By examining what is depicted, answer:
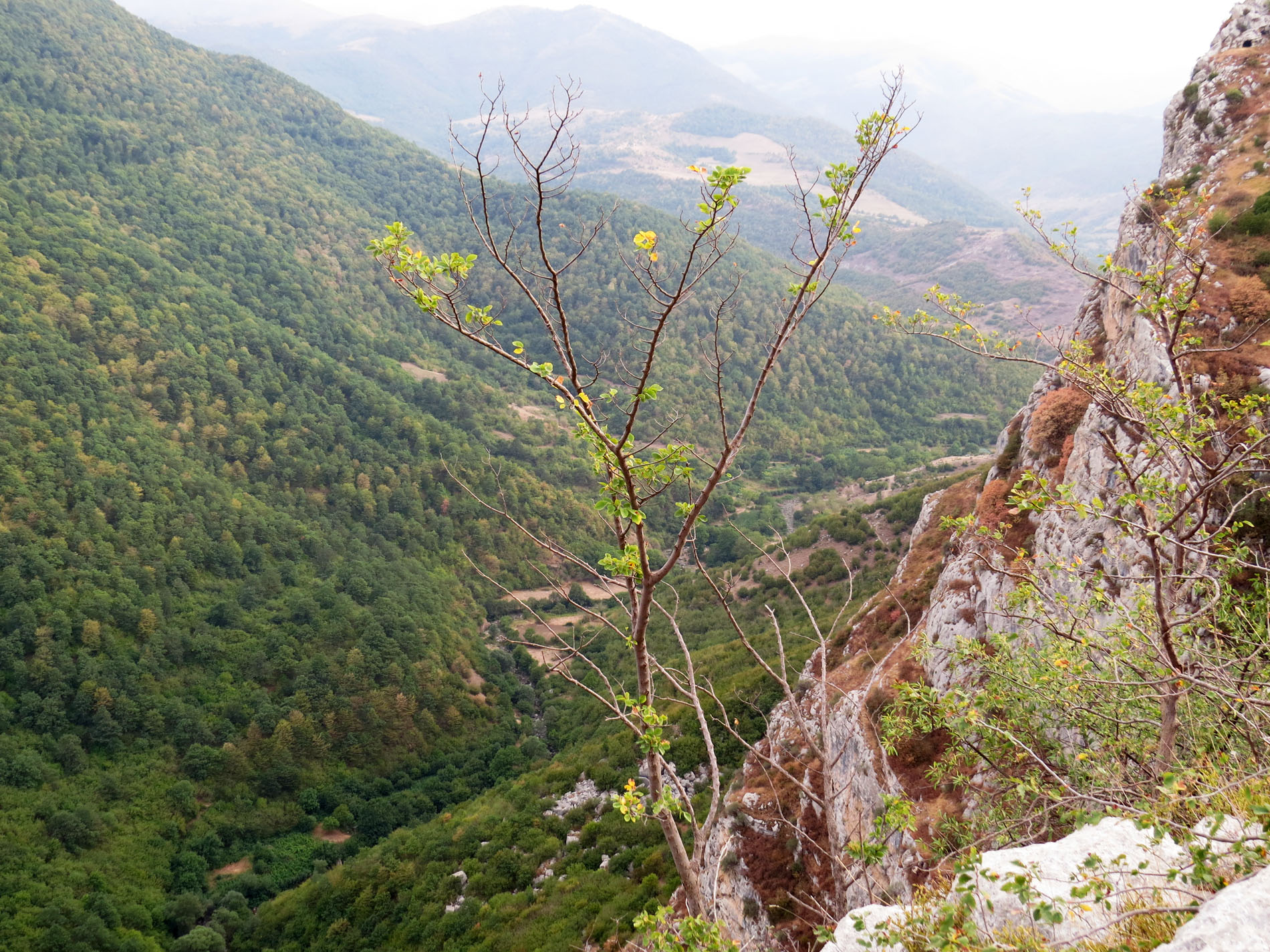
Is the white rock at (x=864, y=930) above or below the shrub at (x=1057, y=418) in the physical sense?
below

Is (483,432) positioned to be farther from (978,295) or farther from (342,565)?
(978,295)

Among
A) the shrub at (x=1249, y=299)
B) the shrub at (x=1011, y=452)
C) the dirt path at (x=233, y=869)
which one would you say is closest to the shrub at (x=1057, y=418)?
the shrub at (x=1011, y=452)

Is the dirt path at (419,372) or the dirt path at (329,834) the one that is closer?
the dirt path at (329,834)

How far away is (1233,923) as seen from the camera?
397cm

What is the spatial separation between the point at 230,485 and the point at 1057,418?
3818 inches

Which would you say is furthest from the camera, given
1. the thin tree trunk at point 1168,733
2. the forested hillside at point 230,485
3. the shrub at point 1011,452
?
the forested hillside at point 230,485

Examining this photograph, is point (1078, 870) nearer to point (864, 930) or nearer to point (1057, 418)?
point (864, 930)

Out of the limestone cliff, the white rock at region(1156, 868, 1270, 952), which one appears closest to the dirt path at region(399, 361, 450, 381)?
the limestone cliff

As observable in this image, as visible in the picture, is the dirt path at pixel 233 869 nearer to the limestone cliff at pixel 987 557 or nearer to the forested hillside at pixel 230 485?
the forested hillside at pixel 230 485

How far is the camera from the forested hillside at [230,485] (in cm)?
5553

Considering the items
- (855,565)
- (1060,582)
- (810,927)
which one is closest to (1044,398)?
(1060,582)

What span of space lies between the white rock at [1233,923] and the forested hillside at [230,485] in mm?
38710

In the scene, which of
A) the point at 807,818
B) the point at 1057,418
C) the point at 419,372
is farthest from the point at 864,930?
the point at 419,372

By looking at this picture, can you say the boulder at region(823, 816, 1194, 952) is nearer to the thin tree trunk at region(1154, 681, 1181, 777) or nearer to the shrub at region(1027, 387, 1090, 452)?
the thin tree trunk at region(1154, 681, 1181, 777)
